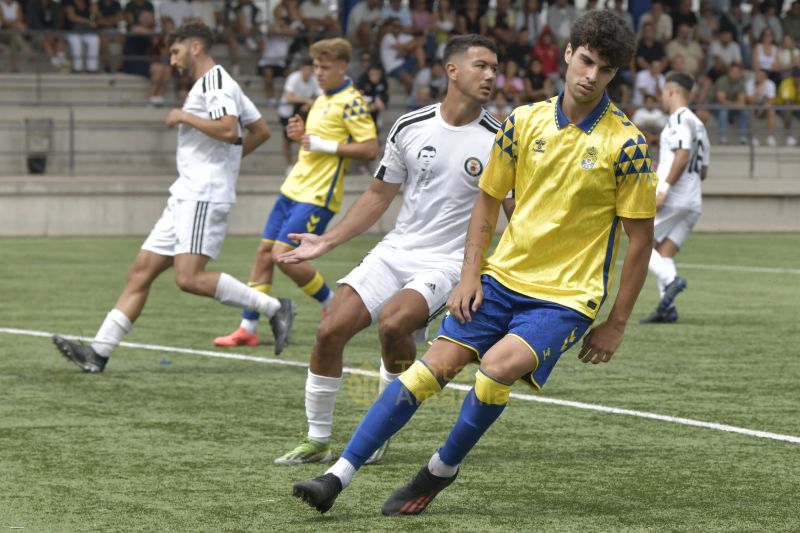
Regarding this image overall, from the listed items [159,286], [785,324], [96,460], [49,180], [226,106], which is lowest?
[49,180]

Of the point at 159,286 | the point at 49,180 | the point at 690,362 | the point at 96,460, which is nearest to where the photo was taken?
the point at 96,460

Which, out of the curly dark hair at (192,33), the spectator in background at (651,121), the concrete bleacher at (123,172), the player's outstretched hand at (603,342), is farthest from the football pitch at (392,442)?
the spectator in background at (651,121)

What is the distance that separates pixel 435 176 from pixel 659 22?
22.1m

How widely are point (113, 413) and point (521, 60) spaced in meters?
19.4

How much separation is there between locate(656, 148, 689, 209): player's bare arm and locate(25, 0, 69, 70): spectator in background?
47.7ft

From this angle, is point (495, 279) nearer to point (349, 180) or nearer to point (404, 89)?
point (349, 180)

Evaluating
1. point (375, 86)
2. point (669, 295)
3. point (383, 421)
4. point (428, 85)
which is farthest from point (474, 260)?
point (428, 85)

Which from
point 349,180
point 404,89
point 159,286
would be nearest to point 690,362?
point 159,286

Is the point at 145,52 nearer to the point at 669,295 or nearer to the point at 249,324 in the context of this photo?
the point at 669,295

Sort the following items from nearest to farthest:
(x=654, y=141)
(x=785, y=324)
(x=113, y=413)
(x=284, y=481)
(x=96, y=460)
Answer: (x=284, y=481) → (x=96, y=460) → (x=113, y=413) → (x=785, y=324) → (x=654, y=141)

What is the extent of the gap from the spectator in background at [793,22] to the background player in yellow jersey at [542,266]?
25.1 m

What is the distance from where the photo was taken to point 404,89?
25906 millimetres

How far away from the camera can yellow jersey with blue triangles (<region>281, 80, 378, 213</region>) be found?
11172 millimetres

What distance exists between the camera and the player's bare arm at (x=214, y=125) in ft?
30.3
